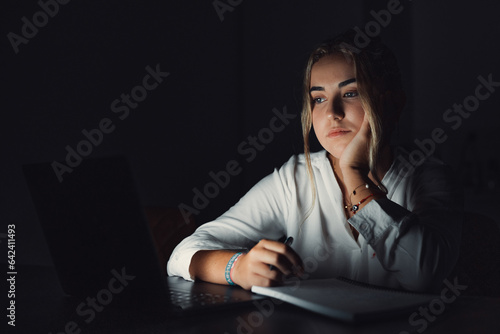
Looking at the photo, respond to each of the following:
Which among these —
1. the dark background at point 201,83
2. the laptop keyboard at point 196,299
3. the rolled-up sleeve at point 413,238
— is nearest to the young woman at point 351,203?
the rolled-up sleeve at point 413,238

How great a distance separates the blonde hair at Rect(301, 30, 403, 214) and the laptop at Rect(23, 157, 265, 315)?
64 cm

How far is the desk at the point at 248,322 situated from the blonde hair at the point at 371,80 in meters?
0.59

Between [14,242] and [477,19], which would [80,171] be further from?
[477,19]

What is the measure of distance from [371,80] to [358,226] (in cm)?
48

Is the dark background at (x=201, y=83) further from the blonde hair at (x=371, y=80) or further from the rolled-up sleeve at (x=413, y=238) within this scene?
the rolled-up sleeve at (x=413, y=238)

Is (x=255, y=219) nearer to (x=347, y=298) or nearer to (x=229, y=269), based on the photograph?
(x=229, y=269)

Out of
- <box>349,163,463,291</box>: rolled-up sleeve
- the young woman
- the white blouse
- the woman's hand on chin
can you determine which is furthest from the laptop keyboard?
the woman's hand on chin

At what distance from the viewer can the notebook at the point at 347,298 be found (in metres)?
0.66

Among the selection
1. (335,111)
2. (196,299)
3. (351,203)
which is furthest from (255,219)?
(196,299)

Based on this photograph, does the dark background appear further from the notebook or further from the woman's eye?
the notebook

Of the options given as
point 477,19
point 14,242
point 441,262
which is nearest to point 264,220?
point 441,262

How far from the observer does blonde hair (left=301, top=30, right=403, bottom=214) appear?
1.30m

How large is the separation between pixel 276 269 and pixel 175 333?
282 millimetres

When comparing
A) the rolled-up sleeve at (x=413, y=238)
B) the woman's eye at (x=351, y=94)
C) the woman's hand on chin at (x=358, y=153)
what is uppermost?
the woman's eye at (x=351, y=94)
